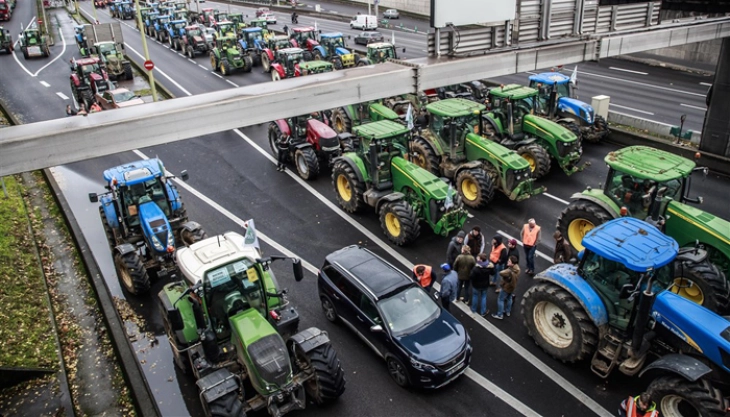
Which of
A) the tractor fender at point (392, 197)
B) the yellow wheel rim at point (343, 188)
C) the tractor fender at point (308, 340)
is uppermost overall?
the tractor fender at point (392, 197)

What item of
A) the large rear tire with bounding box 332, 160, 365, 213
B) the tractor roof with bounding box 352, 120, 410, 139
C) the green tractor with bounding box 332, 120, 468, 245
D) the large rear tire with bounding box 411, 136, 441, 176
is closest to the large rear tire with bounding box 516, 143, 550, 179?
the large rear tire with bounding box 411, 136, 441, 176

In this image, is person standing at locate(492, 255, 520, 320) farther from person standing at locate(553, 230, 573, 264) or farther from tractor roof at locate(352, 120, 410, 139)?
tractor roof at locate(352, 120, 410, 139)

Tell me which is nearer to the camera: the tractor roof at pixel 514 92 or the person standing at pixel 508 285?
the person standing at pixel 508 285

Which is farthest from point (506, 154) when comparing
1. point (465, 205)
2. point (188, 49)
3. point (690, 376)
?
point (188, 49)

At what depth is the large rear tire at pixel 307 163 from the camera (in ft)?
56.3

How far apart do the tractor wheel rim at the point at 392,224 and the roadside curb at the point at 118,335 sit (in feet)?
21.7

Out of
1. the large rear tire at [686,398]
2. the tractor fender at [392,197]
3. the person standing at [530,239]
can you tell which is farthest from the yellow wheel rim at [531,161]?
the large rear tire at [686,398]

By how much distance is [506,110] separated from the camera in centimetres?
1677

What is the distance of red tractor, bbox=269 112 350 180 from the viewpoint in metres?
17.3

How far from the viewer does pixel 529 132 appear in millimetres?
17219

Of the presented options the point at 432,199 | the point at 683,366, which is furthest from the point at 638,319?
the point at 432,199

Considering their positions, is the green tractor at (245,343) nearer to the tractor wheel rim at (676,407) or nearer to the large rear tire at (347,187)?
the tractor wheel rim at (676,407)

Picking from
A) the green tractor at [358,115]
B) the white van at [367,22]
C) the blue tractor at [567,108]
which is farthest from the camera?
the white van at [367,22]

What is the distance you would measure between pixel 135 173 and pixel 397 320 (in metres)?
7.23
